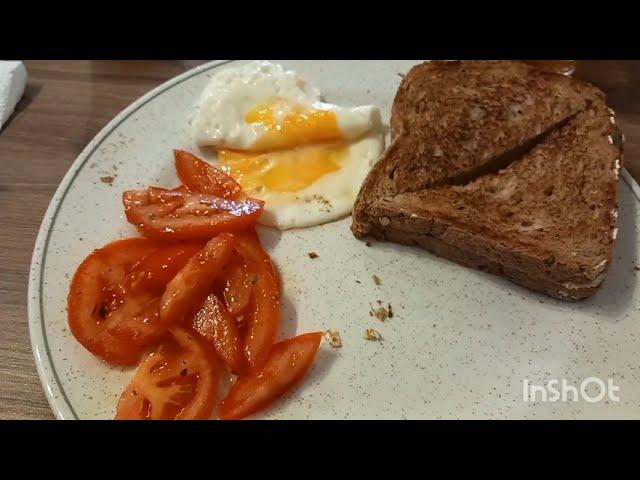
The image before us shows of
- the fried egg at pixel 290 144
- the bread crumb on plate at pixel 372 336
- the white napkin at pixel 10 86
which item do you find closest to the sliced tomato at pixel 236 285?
the fried egg at pixel 290 144

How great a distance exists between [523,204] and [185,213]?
50.4 inches

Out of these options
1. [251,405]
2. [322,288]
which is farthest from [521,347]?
[251,405]

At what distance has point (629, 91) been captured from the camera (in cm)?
289

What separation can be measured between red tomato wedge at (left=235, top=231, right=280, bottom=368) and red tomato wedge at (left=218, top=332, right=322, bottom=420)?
0.13 ft

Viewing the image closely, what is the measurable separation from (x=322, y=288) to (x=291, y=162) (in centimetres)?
61

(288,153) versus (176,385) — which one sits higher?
(288,153)

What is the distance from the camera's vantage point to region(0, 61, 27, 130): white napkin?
2.77m

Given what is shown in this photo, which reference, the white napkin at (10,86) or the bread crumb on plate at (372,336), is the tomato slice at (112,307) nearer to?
the bread crumb on plate at (372,336)

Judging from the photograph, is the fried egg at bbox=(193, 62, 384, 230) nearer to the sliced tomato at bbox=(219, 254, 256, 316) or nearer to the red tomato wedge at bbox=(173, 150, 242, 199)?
the red tomato wedge at bbox=(173, 150, 242, 199)

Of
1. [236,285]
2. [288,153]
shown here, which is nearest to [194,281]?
[236,285]

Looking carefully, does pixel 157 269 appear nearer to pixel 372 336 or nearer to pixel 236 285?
pixel 236 285

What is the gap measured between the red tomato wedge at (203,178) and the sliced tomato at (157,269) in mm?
359

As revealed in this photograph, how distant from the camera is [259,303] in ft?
6.46

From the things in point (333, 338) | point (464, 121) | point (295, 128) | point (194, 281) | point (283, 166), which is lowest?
point (333, 338)
